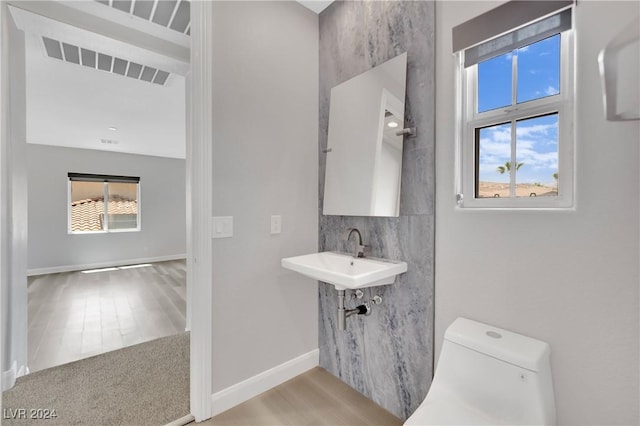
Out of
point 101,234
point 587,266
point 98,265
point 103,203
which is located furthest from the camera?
point 103,203

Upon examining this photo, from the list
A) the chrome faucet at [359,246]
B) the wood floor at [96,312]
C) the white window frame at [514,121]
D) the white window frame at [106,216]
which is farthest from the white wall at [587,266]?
the white window frame at [106,216]

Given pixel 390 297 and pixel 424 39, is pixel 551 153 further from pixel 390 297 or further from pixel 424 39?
pixel 390 297

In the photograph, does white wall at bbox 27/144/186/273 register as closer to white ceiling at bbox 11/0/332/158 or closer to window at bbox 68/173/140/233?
window at bbox 68/173/140/233

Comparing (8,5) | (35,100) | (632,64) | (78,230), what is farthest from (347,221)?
(78,230)

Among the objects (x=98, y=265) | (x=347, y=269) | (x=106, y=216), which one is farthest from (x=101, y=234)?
(x=347, y=269)

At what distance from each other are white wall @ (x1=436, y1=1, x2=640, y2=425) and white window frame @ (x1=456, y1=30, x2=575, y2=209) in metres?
0.05

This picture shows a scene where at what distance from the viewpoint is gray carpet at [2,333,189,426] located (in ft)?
5.08

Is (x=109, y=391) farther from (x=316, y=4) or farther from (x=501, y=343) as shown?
(x=316, y=4)

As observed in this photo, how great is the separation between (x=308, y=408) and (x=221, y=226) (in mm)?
1205

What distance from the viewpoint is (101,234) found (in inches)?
227

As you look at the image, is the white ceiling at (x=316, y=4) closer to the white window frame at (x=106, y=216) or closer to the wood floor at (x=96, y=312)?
the wood floor at (x=96, y=312)

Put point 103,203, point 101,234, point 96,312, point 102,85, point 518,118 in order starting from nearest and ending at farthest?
→ point 518,118 < point 102,85 < point 96,312 < point 101,234 < point 103,203

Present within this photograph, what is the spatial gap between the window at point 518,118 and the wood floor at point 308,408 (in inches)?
51.3

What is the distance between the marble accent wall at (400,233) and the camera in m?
1.39
